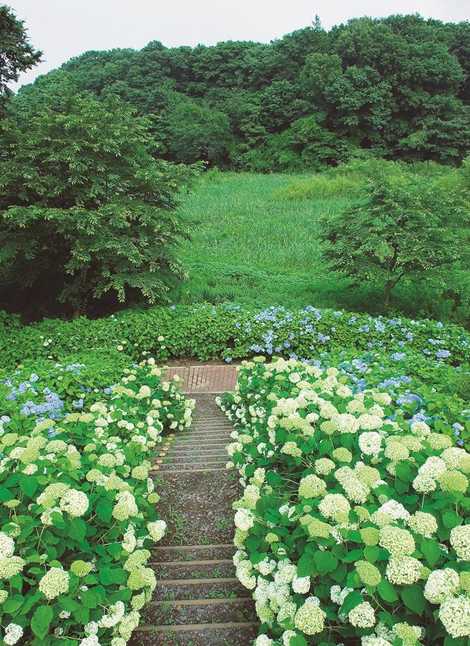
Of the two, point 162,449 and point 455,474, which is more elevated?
point 455,474

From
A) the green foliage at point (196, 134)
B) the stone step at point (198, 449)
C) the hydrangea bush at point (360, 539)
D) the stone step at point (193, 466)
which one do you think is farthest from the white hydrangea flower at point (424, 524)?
the green foliage at point (196, 134)

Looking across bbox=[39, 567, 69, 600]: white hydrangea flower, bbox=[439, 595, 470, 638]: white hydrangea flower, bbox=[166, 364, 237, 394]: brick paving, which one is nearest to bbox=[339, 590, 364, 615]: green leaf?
bbox=[439, 595, 470, 638]: white hydrangea flower

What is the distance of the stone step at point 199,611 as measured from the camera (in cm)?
229

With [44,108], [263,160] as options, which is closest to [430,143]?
[263,160]

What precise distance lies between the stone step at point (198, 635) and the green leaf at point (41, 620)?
61 centimetres

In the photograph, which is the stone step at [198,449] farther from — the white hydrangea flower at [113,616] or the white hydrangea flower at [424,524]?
the white hydrangea flower at [424,524]

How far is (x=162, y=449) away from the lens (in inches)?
191

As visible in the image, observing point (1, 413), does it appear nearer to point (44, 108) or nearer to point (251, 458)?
point (251, 458)

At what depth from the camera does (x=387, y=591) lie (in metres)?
1.62

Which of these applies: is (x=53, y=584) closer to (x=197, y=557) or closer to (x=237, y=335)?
(x=197, y=557)

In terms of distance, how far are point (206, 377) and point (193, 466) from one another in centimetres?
342

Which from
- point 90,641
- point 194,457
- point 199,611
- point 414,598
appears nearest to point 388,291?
point 194,457

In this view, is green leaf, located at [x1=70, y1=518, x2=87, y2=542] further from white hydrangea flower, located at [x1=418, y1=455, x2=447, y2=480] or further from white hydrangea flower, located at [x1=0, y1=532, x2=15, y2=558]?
white hydrangea flower, located at [x1=418, y1=455, x2=447, y2=480]

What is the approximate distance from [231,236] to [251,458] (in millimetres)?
12280
